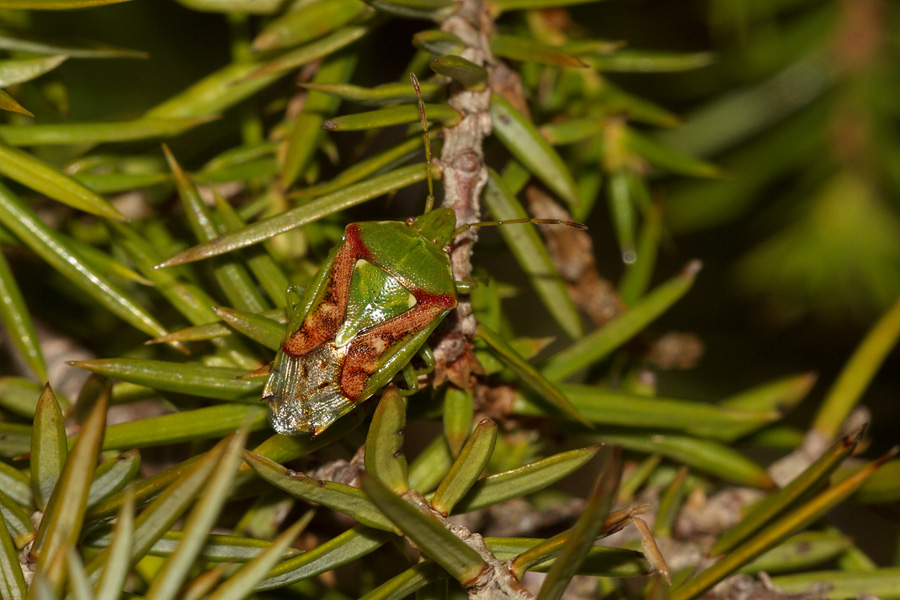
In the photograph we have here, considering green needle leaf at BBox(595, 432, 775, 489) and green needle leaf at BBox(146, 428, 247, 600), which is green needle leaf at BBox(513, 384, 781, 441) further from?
green needle leaf at BBox(146, 428, 247, 600)

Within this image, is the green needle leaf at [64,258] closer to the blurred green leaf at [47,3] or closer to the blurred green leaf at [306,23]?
the blurred green leaf at [47,3]

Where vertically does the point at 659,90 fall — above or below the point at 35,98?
above

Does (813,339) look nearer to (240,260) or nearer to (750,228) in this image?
(750,228)

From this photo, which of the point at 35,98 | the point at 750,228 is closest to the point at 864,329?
the point at 750,228

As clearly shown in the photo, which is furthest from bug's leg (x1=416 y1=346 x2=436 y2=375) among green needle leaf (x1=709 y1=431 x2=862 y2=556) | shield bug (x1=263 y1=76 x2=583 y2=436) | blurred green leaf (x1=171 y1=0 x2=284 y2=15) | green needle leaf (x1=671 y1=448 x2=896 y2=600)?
blurred green leaf (x1=171 y1=0 x2=284 y2=15)

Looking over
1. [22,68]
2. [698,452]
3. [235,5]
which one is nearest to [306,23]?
[235,5]
